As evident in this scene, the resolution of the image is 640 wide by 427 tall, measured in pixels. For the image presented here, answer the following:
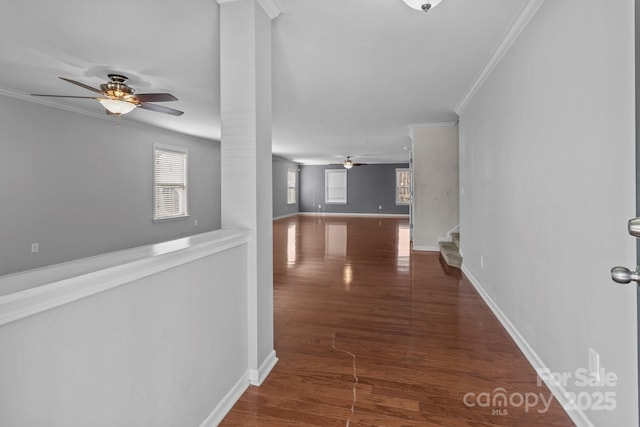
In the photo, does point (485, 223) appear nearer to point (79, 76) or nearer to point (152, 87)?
point (152, 87)

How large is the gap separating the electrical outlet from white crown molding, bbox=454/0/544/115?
205 cm

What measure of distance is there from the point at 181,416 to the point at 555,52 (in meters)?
2.70

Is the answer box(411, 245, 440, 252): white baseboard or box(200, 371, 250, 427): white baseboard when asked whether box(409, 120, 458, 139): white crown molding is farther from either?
box(200, 371, 250, 427): white baseboard

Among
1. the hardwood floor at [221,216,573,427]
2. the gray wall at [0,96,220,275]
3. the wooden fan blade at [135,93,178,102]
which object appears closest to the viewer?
the hardwood floor at [221,216,573,427]

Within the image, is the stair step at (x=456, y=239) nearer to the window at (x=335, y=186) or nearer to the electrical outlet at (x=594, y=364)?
the electrical outlet at (x=594, y=364)

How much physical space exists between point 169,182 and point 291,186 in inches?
276

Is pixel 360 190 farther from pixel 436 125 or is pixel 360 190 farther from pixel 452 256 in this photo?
pixel 452 256

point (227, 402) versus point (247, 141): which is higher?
point (247, 141)

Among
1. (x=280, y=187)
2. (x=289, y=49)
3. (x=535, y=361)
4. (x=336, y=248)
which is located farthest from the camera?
(x=280, y=187)

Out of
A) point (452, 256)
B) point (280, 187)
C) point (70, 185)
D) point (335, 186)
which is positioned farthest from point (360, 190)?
point (70, 185)

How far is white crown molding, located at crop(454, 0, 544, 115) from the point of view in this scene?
213 centimetres

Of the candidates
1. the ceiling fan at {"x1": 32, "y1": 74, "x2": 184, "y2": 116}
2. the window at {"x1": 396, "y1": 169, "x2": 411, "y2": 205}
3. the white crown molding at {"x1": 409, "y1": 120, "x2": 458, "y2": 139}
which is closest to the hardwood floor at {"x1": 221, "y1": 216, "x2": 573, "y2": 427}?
the ceiling fan at {"x1": 32, "y1": 74, "x2": 184, "y2": 116}

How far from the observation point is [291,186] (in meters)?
13.7

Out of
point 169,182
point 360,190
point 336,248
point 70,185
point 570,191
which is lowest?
point 336,248
